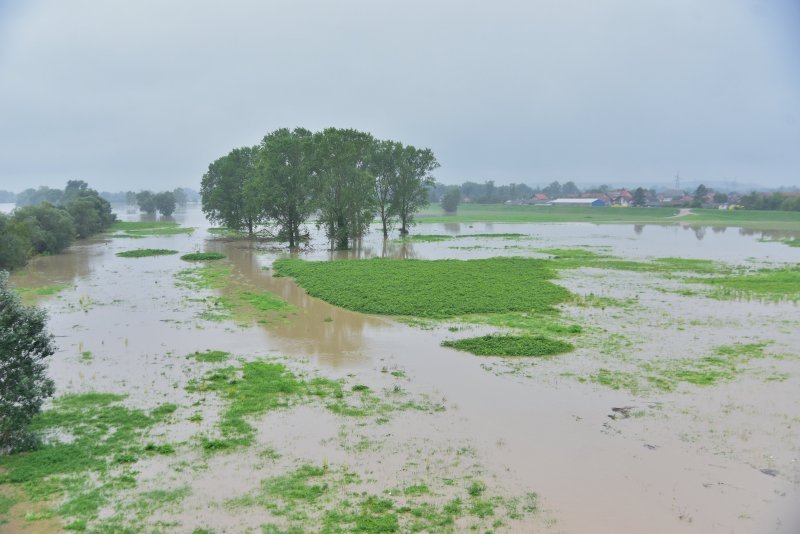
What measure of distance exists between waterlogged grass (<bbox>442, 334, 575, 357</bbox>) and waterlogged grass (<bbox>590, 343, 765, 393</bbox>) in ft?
8.00

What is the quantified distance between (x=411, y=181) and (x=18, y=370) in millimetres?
66348

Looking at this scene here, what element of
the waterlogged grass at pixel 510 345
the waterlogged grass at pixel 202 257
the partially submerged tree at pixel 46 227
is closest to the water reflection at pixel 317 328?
the waterlogged grass at pixel 510 345

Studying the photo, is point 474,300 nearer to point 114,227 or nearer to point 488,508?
point 488,508

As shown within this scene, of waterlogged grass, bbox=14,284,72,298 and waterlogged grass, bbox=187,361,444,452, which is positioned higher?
waterlogged grass, bbox=14,284,72,298

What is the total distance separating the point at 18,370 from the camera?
11875 mm

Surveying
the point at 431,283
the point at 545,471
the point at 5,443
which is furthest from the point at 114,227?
the point at 545,471

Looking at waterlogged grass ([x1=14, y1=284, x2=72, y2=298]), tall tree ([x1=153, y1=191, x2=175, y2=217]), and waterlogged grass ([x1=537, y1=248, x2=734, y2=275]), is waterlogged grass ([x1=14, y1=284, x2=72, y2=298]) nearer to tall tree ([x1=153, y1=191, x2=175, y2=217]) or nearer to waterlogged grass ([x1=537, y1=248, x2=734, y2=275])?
waterlogged grass ([x1=537, y1=248, x2=734, y2=275])

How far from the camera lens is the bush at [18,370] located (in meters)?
11.6

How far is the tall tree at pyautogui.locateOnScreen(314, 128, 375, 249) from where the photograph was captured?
5694 centimetres

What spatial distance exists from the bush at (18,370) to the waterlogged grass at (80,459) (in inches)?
22.1

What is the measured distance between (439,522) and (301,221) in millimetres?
55135

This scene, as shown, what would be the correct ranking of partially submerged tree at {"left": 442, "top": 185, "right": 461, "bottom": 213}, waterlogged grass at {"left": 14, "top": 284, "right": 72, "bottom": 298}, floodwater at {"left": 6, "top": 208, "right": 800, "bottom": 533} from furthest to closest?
partially submerged tree at {"left": 442, "top": 185, "right": 461, "bottom": 213} → waterlogged grass at {"left": 14, "top": 284, "right": 72, "bottom": 298} → floodwater at {"left": 6, "top": 208, "right": 800, "bottom": 533}

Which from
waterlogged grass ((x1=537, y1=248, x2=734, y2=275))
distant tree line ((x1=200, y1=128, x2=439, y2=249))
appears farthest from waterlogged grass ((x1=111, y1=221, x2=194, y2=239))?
waterlogged grass ((x1=537, y1=248, x2=734, y2=275))

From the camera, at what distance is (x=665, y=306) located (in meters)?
27.2
